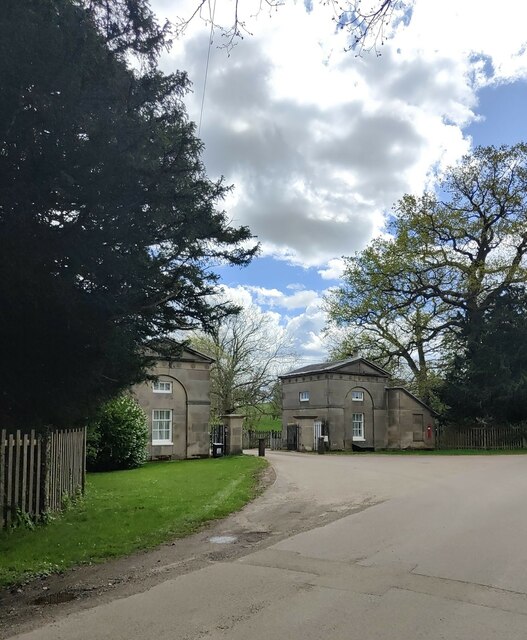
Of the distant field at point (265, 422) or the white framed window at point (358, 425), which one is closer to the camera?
the white framed window at point (358, 425)

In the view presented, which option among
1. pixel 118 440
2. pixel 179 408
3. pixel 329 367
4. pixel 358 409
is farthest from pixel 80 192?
pixel 358 409

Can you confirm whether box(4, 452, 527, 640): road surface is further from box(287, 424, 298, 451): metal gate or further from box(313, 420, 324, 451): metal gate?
box(287, 424, 298, 451): metal gate

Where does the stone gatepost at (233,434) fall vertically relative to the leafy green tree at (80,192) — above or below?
below

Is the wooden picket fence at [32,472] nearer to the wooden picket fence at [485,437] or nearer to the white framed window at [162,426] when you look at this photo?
the white framed window at [162,426]

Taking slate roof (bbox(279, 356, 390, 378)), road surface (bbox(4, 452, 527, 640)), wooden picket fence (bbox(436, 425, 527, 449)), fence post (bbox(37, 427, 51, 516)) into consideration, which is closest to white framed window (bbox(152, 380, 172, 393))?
slate roof (bbox(279, 356, 390, 378))

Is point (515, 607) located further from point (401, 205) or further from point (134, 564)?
point (401, 205)

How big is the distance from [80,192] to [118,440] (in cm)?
1551

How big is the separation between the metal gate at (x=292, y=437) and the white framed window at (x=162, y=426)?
30.5 feet

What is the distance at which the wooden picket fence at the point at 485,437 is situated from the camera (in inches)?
1300

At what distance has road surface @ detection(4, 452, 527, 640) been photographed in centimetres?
481

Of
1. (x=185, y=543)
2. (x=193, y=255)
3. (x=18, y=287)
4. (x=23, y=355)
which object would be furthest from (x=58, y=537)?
(x=193, y=255)

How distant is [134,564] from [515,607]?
4.35 m

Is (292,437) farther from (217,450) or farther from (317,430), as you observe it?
(217,450)

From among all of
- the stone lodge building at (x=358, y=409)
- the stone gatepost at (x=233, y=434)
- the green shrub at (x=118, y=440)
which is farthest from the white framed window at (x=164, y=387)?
the stone lodge building at (x=358, y=409)
